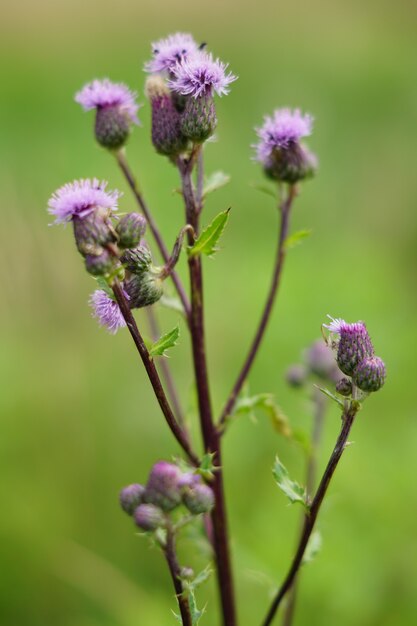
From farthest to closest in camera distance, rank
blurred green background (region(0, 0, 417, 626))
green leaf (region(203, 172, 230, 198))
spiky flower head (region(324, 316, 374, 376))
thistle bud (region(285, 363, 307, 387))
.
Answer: blurred green background (region(0, 0, 417, 626))
thistle bud (region(285, 363, 307, 387))
green leaf (region(203, 172, 230, 198))
spiky flower head (region(324, 316, 374, 376))

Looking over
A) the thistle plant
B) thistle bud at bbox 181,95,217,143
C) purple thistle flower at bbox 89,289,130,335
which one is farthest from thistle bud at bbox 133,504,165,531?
thistle bud at bbox 181,95,217,143

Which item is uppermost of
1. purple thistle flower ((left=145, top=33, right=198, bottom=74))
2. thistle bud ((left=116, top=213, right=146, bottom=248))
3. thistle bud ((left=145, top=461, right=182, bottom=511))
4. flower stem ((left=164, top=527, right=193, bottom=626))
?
purple thistle flower ((left=145, top=33, right=198, bottom=74))

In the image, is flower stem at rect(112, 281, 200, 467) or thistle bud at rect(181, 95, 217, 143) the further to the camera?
thistle bud at rect(181, 95, 217, 143)

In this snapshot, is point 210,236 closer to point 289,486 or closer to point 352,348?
point 352,348

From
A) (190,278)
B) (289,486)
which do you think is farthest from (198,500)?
(190,278)

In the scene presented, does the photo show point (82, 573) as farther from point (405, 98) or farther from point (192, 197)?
point (405, 98)

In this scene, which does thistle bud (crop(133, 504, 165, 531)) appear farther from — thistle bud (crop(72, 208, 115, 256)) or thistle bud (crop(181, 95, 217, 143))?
thistle bud (crop(181, 95, 217, 143))
